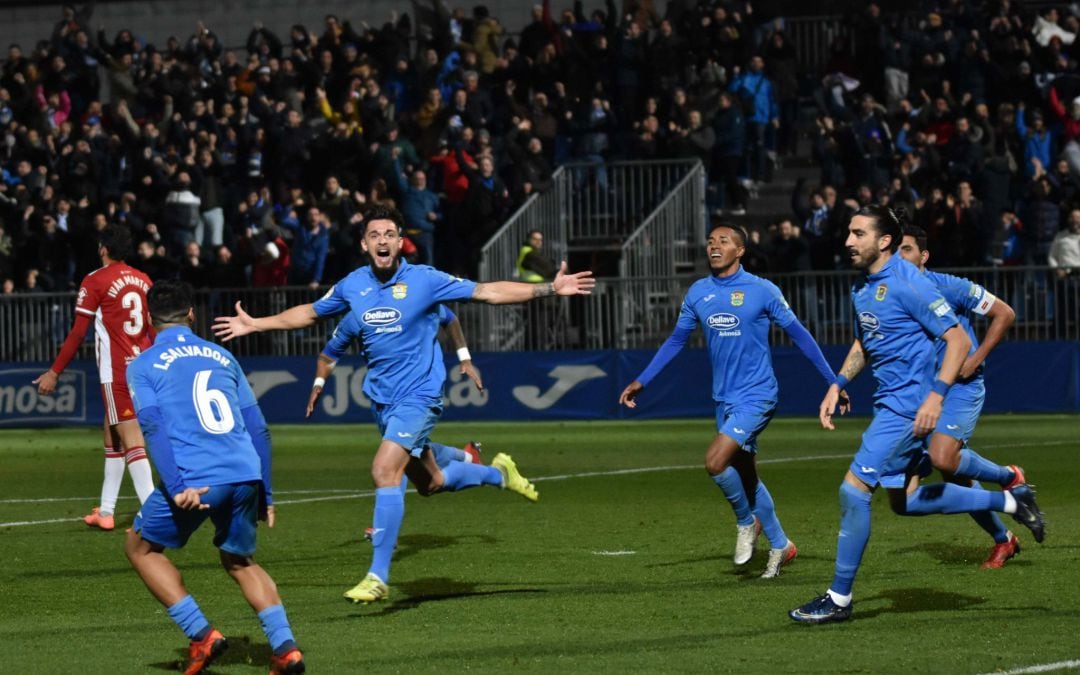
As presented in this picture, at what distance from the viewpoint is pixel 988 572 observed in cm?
1101

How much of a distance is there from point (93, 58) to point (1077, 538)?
27570 mm

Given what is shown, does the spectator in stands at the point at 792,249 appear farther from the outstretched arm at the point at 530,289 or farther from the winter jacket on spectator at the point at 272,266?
the outstretched arm at the point at 530,289

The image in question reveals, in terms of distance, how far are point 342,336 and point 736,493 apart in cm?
274

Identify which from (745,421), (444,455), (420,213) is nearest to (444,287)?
(444,455)

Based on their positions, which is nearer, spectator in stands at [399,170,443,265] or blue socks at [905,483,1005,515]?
blue socks at [905,483,1005,515]

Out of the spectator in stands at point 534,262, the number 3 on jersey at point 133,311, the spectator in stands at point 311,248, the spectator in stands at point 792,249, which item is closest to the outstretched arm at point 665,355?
the number 3 on jersey at point 133,311

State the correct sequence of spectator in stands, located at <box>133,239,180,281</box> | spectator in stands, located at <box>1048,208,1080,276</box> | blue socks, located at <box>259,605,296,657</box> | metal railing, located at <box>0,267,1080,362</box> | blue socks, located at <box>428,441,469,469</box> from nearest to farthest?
1. blue socks, located at <box>259,605,296,657</box>
2. blue socks, located at <box>428,441,469,469</box>
3. spectator in stands, located at <box>1048,208,1080,276</box>
4. metal railing, located at <box>0,267,1080,362</box>
5. spectator in stands, located at <box>133,239,180,281</box>

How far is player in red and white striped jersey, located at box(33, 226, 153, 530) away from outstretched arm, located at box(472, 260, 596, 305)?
189 inches

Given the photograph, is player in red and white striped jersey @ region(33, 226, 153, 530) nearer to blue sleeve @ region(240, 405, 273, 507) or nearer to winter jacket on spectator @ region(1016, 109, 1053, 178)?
blue sleeve @ region(240, 405, 273, 507)

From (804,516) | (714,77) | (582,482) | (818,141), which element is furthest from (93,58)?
(804,516)

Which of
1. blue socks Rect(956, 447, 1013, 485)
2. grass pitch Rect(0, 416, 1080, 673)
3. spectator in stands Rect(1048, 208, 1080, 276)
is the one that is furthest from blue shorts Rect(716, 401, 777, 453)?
spectator in stands Rect(1048, 208, 1080, 276)

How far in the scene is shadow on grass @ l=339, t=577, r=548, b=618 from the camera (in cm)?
1018

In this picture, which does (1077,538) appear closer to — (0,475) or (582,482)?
(582,482)

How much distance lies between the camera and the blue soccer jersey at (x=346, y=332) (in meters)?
11.1
